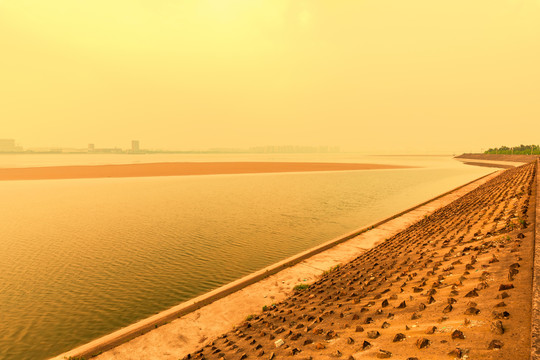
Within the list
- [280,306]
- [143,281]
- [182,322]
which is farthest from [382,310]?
[143,281]

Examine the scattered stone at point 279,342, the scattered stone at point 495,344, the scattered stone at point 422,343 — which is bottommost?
the scattered stone at point 279,342

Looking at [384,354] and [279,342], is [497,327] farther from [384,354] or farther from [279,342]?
[279,342]

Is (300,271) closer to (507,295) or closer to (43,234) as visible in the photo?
(507,295)

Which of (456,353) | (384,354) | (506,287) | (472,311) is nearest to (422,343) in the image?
(456,353)

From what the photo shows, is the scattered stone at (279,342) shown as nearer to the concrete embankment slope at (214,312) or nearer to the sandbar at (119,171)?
the concrete embankment slope at (214,312)

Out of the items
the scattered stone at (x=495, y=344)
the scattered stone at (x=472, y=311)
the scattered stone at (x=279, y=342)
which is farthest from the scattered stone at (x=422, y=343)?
the scattered stone at (x=279, y=342)

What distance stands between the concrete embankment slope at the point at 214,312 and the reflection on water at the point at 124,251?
4.20 ft

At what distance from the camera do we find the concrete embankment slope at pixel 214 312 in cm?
690

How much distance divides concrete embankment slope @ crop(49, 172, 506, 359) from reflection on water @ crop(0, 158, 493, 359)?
1282 millimetres

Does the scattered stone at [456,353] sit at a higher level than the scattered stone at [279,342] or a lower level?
higher

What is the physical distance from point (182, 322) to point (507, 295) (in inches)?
323

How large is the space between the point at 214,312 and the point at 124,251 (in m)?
8.87

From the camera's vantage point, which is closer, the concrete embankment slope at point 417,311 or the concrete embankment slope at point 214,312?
the concrete embankment slope at point 417,311

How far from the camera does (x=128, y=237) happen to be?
1692cm
